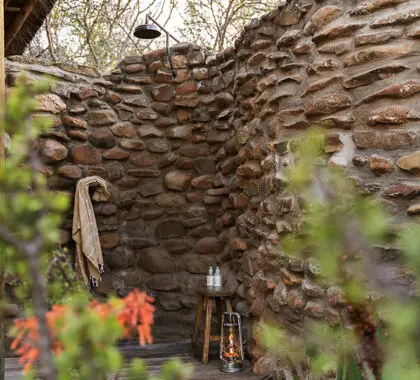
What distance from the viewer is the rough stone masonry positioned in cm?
219

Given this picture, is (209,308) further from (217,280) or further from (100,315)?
(100,315)

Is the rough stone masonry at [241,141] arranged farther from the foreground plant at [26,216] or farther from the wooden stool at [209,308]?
the foreground plant at [26,216]

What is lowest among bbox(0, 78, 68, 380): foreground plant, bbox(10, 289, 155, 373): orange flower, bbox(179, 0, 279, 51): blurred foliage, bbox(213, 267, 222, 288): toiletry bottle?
bbox(213, 267, 222, 288): toiletry bottle

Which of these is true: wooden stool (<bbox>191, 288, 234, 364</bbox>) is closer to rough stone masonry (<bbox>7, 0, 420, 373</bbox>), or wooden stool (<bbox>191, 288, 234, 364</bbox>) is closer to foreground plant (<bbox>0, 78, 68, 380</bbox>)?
rough stone masonry (<bbox>7, 0, 420, 373</bbox>)

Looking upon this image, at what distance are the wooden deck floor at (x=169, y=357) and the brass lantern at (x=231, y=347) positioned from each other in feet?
0.17

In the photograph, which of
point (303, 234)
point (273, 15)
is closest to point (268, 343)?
point (303, 234)

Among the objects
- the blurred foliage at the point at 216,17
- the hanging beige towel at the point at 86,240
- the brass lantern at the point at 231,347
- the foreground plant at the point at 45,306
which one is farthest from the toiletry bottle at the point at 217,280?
the blurred foliage at the point at 216,17

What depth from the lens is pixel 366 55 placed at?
7.37 feet

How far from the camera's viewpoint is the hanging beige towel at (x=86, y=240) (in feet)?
11.3

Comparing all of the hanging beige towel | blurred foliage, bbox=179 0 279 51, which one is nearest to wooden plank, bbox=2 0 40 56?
the hanging beige towel

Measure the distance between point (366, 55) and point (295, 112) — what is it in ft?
1.52

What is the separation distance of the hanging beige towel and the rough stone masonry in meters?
0.13

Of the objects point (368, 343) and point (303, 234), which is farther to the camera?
point (303, 234)

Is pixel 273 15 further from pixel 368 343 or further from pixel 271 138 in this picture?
pixel 368 343
